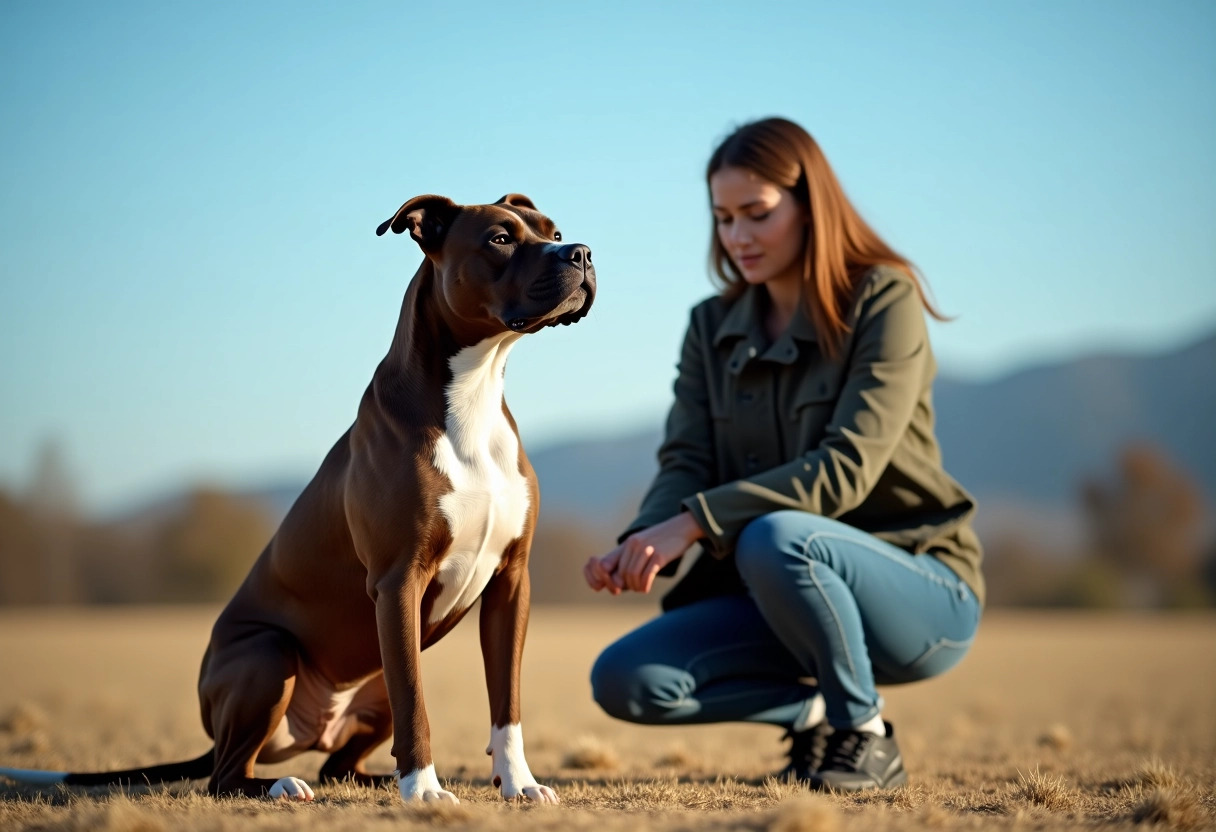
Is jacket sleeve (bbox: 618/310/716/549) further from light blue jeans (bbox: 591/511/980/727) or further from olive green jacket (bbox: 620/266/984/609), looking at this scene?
light blue jeans (bbox: 591/511/980/727)

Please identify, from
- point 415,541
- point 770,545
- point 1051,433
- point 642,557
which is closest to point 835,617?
point 770,545

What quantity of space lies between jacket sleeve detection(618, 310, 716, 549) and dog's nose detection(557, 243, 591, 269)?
1.34 metres

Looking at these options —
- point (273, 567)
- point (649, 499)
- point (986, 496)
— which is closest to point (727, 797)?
point (649, 499)

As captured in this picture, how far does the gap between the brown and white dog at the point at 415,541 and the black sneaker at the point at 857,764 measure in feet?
3.46

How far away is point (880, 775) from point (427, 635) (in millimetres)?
1680

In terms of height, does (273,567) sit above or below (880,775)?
above

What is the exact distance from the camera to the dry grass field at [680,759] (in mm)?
3043

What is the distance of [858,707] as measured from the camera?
409 centimetres

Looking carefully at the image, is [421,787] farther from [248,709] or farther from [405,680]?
[248,709]

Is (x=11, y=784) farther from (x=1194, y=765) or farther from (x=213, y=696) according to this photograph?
(x=1194, y=765)

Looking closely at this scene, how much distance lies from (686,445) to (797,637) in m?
1.14

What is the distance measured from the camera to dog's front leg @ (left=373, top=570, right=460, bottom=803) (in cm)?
341

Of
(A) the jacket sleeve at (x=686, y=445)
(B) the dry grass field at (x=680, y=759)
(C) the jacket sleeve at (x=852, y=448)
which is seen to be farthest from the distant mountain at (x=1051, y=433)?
(C) the jacket sleeve at (x=852, y=448)

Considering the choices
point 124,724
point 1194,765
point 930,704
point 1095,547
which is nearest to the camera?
point 1194,765
